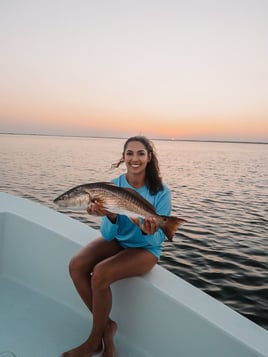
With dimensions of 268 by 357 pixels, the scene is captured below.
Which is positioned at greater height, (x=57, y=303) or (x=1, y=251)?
(x=1, y=251)

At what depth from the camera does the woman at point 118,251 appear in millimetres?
2168

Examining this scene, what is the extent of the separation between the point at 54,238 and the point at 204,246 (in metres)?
5.35

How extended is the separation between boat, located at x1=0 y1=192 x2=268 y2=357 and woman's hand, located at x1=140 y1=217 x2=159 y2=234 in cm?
37

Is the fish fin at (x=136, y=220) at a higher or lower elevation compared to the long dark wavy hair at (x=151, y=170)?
lower

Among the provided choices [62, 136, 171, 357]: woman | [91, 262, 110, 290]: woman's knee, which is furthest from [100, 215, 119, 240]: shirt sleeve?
[91, 262, 110, 290]: woman's knee

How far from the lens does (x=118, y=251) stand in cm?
257

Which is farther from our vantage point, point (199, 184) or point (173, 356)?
point (199, 184)

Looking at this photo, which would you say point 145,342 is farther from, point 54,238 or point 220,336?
point 54,238

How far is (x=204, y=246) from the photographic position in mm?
7426

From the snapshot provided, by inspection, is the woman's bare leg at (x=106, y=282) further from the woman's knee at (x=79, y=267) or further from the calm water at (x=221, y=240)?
the calm water at (x=221, y=240)

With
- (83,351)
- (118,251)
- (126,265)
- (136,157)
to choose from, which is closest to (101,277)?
(126,265)

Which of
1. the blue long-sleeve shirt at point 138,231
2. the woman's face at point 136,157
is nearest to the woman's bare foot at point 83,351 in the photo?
the blue long-sleeve shirt at point 138,231

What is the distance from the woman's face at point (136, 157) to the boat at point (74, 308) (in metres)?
0.83

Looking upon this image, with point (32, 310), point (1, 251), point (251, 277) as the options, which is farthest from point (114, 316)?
point (251, 277)
